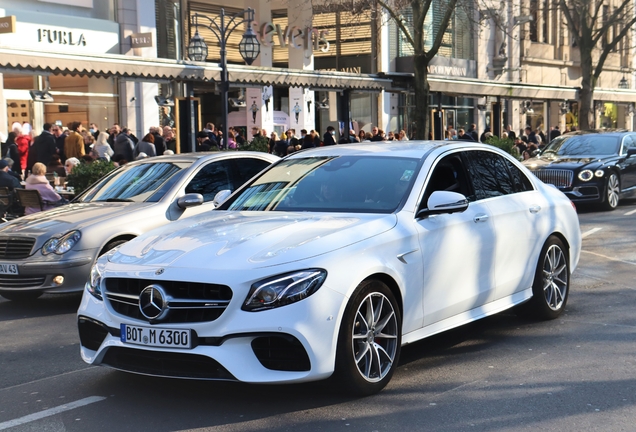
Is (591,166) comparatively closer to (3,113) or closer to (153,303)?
(3,113)

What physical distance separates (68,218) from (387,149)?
380 centimetres

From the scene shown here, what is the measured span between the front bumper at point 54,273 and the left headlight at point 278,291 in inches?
166

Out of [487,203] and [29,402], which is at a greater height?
[487,203]

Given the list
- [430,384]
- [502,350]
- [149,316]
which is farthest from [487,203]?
[149,316]

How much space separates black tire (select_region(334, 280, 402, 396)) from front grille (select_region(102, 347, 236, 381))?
672 mm

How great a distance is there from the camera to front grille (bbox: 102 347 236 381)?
514 centimetres

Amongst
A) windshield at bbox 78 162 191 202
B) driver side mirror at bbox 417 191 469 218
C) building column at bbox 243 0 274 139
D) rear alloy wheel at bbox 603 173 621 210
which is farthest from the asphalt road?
building column at bbox 243 0 274 139

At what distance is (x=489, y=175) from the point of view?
24.2 ft

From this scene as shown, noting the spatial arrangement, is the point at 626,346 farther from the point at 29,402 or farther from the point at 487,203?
the point at 29,402

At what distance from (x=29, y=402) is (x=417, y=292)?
2.48 m

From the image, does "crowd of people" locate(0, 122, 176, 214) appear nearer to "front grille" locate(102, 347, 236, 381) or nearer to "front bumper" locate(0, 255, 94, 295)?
"front bumper" locate(0, 255, 94, 295)

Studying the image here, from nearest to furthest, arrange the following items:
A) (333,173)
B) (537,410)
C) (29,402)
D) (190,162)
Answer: (537,410)
(29,402)
(333,173)
(190,162)

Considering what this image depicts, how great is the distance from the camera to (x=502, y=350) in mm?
6801

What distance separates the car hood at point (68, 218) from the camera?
9102 millimetres
